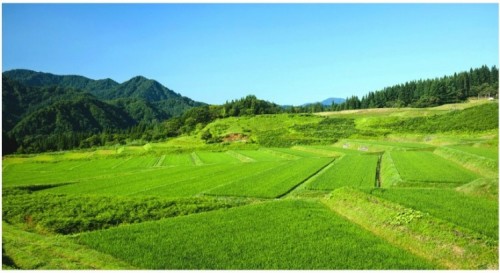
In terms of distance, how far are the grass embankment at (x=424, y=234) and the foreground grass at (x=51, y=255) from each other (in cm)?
698

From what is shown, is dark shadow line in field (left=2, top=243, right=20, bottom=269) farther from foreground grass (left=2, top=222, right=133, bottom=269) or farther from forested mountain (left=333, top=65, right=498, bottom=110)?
forested mountain (left=333, top=65, right=498, bottom=110)

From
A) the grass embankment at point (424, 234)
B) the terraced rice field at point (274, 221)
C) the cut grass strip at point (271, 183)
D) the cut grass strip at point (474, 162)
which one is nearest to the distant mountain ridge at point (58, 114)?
the cut grass strip at point (271, 183)

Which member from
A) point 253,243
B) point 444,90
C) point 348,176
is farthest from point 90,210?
point 444,90

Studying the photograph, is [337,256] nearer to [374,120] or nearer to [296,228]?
[296,228]

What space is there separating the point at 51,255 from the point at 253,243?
517cm

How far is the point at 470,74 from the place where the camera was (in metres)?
73.4

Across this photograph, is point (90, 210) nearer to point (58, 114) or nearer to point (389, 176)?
point (389, 176)

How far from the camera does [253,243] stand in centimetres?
1026

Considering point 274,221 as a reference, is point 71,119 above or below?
above

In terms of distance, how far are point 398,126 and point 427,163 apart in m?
30.1

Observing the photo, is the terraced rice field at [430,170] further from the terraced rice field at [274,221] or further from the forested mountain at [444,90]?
the forested mountain at [444,90]

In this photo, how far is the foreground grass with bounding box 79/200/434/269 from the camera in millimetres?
8977

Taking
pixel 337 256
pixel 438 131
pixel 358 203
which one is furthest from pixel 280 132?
pixel 337 256

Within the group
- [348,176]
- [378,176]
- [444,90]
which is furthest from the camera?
[444,90]
